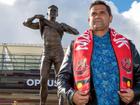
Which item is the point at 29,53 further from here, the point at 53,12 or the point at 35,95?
the point at 53,12

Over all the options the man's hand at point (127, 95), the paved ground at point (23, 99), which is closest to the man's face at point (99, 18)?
the man's hand at point (127, 95)

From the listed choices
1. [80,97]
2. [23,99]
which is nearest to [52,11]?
[80,97]

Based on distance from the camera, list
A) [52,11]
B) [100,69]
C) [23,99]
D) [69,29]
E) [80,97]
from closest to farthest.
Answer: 1. [80,97]
2. [100,69]
3. [69,29]
4. [52,11]
5. [23,99]

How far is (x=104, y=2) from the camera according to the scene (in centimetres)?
486

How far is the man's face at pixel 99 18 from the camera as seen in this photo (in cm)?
480

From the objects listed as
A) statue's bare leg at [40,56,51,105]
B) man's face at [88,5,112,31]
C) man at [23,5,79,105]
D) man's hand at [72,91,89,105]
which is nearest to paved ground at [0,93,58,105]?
man at [23,5,79,105]

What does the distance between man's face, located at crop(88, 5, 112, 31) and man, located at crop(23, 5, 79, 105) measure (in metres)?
7.77

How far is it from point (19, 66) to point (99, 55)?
106 feet

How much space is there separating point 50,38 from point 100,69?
327 inches

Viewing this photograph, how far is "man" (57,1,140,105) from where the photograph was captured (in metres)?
4.54

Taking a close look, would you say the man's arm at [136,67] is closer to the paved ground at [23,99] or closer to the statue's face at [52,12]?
the statue's face at [52,12]

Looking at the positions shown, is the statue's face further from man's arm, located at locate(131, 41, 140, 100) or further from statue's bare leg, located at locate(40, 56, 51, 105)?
man's arm, located at locate(131, 41, 140, 100)

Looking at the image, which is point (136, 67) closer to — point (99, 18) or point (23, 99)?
point (99, 18)

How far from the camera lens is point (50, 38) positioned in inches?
507
